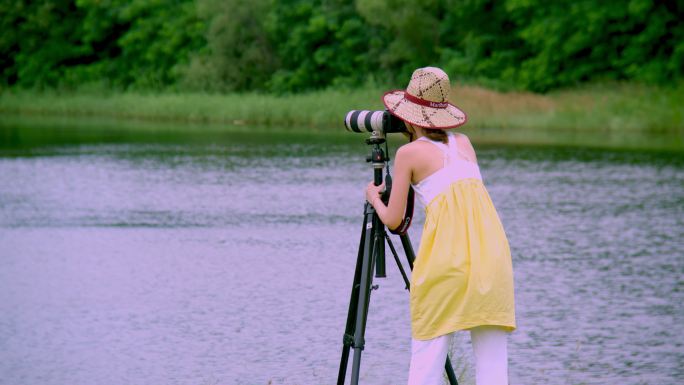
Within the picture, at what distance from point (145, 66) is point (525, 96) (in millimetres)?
26958

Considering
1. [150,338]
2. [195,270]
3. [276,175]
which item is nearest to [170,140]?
[276,175]

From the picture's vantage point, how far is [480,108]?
3575 cm

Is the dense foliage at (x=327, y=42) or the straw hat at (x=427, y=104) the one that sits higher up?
the dense foliage at (x=327, y=42)

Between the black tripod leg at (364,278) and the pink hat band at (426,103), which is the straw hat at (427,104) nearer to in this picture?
the pink hat band at (426,103)

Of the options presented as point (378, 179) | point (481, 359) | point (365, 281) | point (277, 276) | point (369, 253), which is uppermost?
point (378, 179)

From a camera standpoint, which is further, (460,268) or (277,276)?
(277,276)

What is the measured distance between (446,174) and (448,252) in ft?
0.95

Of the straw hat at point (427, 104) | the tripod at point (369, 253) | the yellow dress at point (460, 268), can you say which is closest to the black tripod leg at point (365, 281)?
the tripod at point (369, 253)

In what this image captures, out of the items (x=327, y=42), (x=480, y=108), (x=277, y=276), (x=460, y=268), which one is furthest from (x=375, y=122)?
(x=327, y=42)

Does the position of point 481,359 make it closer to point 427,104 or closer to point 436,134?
point 436,134

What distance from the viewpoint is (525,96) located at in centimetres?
3850

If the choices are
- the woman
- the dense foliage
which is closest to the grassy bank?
the dense foliage

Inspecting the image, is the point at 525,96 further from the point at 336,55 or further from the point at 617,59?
the point at 336,55

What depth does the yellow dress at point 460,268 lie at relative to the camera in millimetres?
4246
